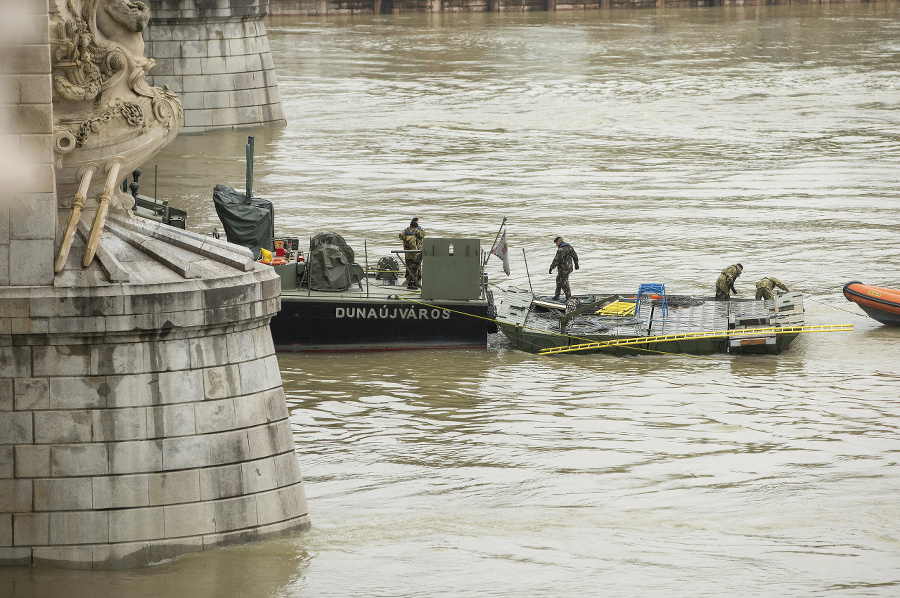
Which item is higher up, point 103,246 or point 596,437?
point 103,246

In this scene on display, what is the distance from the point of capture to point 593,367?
24.3 metres

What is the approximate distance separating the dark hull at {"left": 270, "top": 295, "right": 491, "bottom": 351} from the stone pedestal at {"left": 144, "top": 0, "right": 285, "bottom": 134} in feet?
84.7

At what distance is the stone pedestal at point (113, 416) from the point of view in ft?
41.3

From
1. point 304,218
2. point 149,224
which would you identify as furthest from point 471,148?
point 149,224

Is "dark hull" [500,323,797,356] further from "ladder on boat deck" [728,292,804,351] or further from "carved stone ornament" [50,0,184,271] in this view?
"carved stone ornament" [50,0,184,271]

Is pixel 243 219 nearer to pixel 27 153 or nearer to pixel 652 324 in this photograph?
pixel 652 324

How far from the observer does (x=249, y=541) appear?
13219mm

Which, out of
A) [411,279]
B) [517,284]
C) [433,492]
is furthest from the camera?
[517,284]

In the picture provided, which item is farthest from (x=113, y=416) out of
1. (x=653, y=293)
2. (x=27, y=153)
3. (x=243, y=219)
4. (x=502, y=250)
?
(x=653, y=293)

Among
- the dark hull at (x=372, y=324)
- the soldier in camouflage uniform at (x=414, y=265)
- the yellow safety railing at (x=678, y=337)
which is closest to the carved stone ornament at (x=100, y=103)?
the dark hull at (x=372, y=324)

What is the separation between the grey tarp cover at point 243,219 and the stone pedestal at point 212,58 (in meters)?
24.4

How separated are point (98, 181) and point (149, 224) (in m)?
0.65

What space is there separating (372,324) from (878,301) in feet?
30.4

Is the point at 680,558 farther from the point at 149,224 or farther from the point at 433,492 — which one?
the point at 149,224
